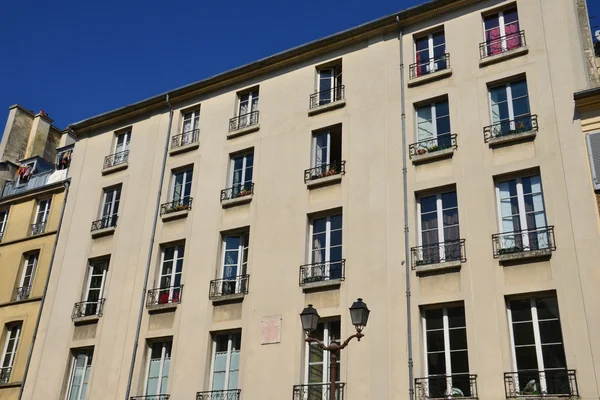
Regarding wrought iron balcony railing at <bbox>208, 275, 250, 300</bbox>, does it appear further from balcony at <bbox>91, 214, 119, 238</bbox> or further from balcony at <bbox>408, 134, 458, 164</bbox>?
balcony at <bbox>408, 134, 458, 164</bbox>

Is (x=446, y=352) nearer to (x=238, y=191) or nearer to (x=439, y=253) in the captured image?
(x=439, y=253)

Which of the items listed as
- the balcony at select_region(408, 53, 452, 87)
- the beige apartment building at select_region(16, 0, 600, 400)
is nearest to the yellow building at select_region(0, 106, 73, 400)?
the beige apartment building at select_region(16, 0, 600, 400)

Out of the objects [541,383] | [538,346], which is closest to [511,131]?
[538,346]

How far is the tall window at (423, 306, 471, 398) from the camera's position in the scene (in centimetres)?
1347

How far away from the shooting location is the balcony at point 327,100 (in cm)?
1839

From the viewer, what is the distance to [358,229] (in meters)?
16.2

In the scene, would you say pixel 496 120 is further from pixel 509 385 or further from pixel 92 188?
pixel 92 188

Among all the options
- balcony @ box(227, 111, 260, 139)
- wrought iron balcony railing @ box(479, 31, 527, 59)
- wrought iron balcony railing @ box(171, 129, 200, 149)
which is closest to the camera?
wrought iron balcony railing @ box(479, 31, 527, 59)

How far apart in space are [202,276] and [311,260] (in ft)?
11.2

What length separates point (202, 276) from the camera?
1806 cm

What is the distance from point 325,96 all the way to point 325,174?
2887mm

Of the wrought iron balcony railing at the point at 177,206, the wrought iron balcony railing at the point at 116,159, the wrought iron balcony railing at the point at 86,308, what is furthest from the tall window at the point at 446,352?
the wrought iron balcony railing at the point at 116,159

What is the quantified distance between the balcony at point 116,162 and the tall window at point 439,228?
11.1 metres

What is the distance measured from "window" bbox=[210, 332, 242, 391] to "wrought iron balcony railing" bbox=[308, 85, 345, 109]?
7.08 meters
